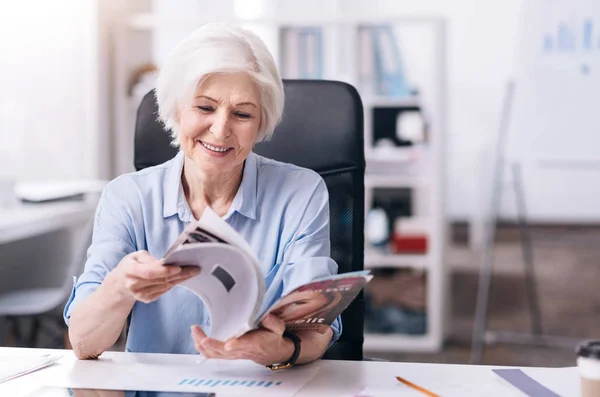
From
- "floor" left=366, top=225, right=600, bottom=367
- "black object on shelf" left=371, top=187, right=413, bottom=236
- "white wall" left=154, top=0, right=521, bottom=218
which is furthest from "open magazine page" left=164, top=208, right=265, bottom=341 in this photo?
"white wall" left=154, top=0, right=521, bottom=218

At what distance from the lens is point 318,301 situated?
1.07m

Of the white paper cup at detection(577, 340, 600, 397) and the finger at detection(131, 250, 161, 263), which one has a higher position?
the finger at detection(131, 250, 161, 263)

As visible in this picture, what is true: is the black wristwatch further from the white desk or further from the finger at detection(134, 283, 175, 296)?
the finger at detection(134, 283, 175, 296)

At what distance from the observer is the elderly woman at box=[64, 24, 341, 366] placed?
1194 mm

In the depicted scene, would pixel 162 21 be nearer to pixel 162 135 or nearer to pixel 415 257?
pixel 415 257

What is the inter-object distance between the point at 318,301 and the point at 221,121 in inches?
13.8

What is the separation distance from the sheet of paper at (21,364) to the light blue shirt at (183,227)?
0.58 ft

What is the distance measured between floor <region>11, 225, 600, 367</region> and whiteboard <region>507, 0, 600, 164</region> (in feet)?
2.99

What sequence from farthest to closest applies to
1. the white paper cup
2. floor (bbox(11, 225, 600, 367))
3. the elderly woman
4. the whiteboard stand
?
floor (bbox(11, 225, 600, 367)) < the whiteboard stand < the elderly woman < the white paper cup

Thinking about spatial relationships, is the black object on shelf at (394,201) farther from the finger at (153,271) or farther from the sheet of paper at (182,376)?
the finger at (153,271)

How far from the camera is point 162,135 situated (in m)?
1.54

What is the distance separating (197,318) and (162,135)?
399 millimetres

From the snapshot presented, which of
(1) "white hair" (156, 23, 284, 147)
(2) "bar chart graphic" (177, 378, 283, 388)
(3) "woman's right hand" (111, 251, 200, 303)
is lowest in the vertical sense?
(2) "bar chart graphic" (177, 378, 283, 388)

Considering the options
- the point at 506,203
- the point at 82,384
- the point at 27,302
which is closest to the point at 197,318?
the point at 82,384
